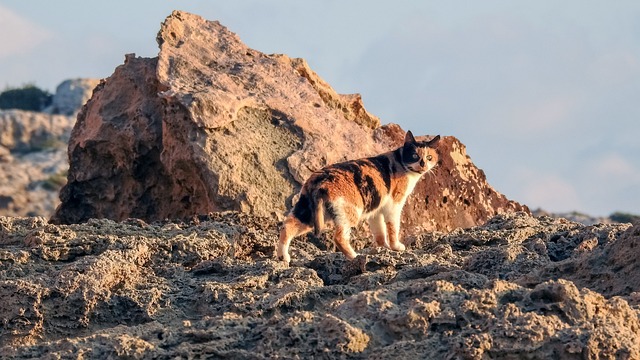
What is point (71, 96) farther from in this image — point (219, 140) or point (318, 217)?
point (318, 217)

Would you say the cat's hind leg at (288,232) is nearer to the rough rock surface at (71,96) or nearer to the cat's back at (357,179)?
the cat's back at (357,179)

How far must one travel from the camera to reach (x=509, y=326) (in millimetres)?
7445

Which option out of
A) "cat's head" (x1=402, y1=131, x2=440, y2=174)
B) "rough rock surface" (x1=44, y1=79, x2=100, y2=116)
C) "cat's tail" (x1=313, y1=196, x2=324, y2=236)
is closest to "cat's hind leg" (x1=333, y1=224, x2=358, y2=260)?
"cat's tail" (x1=313, y1=196, x2=324, y2=236)

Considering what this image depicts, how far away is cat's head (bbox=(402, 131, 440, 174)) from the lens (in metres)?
13.5

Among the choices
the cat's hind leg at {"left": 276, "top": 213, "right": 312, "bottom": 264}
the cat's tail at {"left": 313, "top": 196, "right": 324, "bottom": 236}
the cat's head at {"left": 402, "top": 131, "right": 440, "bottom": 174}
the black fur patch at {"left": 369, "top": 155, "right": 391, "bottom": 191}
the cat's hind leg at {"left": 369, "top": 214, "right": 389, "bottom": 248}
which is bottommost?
the cat's hind leg at {"left": 276, "top": 213, "right": 312, "bottom": 264}

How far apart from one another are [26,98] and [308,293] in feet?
167

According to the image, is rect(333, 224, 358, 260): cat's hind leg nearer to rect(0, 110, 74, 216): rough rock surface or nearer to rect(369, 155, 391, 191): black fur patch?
rect(369, 155, 391, 191): black fur patch

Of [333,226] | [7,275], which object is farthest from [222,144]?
[7,275]

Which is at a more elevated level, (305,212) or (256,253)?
(305,212)

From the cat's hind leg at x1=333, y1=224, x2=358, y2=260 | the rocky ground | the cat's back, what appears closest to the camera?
the rocky ground

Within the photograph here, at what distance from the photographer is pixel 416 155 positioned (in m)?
13.5

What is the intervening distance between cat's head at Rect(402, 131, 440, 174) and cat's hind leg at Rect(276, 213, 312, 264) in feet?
5.90

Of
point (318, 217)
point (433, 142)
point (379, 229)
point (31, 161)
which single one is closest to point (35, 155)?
point (31, 161)

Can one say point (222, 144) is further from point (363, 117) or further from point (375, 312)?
point (375, 312)
